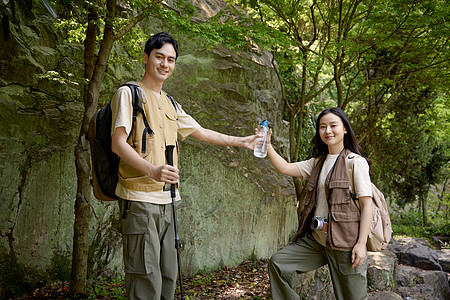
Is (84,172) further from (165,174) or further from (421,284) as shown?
(421,284)

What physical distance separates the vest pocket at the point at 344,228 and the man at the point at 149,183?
1.25m

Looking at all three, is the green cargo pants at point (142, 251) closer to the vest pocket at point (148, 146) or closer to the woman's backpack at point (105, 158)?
the woman's backpack at point (105, 158)

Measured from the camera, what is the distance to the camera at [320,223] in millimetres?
2934

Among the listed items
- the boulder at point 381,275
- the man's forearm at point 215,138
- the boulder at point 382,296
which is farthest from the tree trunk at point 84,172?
the boulder at point 381,275

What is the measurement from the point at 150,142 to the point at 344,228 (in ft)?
5.37

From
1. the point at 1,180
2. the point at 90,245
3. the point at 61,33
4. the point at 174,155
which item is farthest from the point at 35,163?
the point at 174,155

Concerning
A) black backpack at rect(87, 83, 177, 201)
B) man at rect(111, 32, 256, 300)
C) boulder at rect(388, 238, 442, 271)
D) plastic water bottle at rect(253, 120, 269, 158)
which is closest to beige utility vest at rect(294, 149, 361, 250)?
plastic water bottle at rect(253, 120, 269, 158)

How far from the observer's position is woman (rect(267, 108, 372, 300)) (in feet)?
9.29

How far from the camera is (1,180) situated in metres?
4.45

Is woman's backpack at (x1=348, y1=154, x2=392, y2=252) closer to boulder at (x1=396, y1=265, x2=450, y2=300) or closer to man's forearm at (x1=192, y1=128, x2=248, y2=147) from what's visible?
man's forearm at (x1=192, y1=128, x2=248, y2=147)

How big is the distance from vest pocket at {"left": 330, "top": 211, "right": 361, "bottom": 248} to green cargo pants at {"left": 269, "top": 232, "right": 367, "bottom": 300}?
117 mm

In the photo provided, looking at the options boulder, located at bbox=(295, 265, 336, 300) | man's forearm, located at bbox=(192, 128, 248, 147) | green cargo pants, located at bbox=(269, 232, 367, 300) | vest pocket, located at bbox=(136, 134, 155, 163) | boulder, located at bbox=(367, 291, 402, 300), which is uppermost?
man's forearm, located at bbox=(192, 128, 248, 147)

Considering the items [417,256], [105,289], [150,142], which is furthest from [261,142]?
[417,256]

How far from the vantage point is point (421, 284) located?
6160mm
